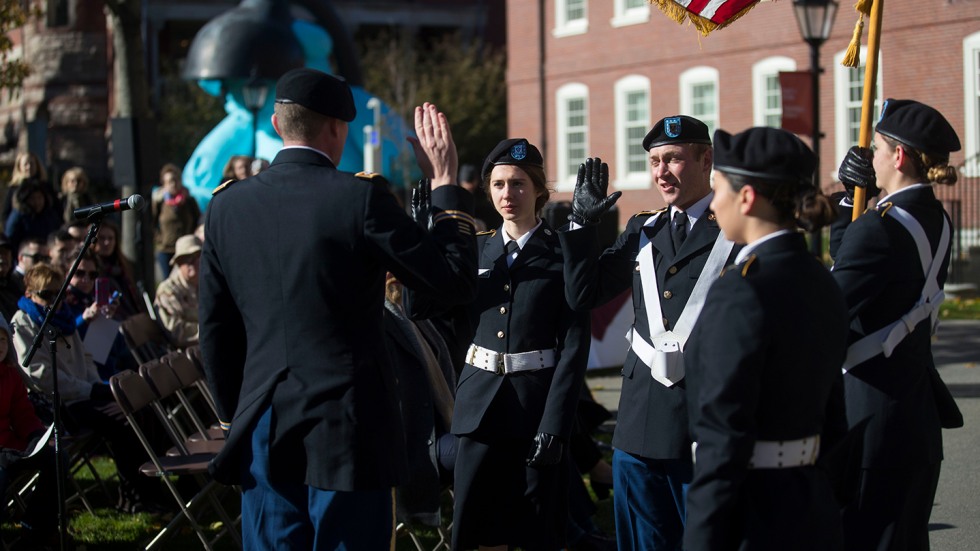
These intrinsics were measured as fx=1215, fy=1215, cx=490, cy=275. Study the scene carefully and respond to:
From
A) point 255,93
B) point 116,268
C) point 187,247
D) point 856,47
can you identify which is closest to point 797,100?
point 187,247

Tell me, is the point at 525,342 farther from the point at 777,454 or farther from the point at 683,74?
the point at 683,74

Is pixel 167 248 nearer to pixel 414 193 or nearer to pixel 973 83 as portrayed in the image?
pixel 414 193

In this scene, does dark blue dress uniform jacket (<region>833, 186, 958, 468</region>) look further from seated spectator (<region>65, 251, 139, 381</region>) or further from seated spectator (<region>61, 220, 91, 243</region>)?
seated spectator (<region>61, 220, 91, 243</region>)

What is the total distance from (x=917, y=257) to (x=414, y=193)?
173cm

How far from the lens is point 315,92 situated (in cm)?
371

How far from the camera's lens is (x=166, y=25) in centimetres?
4662

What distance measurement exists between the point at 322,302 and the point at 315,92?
2.15 ft

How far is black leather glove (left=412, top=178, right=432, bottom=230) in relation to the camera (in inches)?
158

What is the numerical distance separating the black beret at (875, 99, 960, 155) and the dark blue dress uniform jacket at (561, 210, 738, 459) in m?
0.69

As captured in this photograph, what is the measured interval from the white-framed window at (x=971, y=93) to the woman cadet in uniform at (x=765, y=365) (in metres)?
21.4

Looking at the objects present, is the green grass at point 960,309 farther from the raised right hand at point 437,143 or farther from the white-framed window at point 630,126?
the raised right hand at point 437,143

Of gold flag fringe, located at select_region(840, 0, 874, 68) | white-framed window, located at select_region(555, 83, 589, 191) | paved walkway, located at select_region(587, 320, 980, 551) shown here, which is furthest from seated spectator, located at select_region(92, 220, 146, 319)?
white-framed window, located at select_region(555, 83, 589, 191)

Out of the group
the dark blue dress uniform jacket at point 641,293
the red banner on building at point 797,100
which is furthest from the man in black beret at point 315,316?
the red banner on building at point 797,100

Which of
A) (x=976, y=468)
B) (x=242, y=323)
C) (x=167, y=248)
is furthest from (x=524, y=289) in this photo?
(x=167, y=248)
